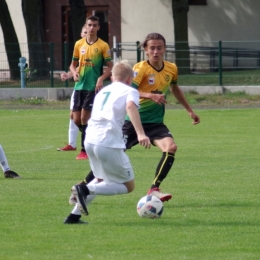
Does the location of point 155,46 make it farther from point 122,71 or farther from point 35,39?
point 35,39

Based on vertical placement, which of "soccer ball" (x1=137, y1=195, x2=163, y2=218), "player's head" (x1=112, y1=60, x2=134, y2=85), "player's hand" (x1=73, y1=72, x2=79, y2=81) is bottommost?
"soccer ball" (x1=137, y1=195, x2=163, y2=218)

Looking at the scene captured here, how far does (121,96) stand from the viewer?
6.95 metres

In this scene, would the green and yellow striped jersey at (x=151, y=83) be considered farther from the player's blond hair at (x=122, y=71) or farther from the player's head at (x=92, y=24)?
the player's head at (x=92, y=24)

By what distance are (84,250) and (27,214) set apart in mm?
1737

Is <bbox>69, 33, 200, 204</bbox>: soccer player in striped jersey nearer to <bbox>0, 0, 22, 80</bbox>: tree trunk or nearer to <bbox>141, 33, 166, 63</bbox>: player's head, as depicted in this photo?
<bbox>141, 33, 166, 63</bbox>: player's head

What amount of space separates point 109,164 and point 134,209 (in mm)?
1266

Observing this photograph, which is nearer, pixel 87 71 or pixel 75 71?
pixel 75 71

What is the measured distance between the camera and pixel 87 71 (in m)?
13.0

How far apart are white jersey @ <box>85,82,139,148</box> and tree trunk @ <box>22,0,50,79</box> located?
19.5m

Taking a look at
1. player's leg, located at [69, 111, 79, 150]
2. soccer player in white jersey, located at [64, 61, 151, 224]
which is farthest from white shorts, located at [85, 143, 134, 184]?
player's leg, located at [69, 111, 79, 150]

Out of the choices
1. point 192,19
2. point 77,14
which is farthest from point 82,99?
point 192,19

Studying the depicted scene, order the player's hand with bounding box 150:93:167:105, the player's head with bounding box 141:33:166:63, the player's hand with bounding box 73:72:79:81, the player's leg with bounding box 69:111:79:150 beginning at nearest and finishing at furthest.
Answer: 1. the player's hand with bounding box 150:93:167:105
2. the player's head with bounding box 141:33:166:63
3. the player's hand with bounding box 73:72:79:81
4. the player's leg with bounding box 69:111:79:150

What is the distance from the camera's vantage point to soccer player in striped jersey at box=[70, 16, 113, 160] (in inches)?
506

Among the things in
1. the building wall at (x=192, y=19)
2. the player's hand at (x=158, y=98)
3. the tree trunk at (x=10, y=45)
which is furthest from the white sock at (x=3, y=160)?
the building wall at (x=192, y=19)
